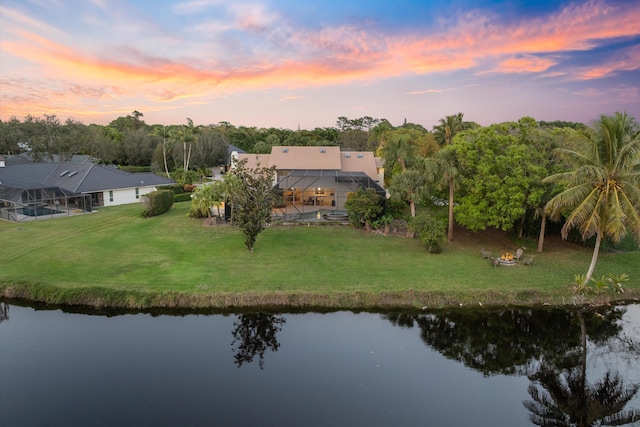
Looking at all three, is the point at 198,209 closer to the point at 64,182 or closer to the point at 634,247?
the point at 64,182

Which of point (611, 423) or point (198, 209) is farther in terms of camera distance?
point (198, 209)

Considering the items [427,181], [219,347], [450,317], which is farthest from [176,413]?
[427,181]

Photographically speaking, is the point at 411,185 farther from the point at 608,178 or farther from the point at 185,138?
the point at 185,138

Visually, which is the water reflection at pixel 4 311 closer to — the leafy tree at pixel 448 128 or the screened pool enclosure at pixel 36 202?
the screened pool enclosure at pixel 36 202

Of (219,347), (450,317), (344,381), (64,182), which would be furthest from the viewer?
(64,182)

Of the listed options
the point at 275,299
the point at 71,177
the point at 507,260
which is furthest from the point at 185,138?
the point at 507,260

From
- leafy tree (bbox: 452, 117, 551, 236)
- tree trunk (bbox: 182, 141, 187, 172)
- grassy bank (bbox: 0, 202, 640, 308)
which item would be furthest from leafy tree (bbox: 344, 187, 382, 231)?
tree trunk (bbox: 182, 141, 187, 172)
